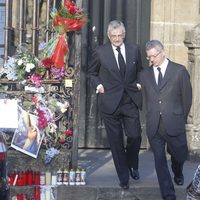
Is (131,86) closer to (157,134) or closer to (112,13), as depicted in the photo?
(157,134)

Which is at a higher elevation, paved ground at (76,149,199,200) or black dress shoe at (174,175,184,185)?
black dress shoe at (174,175,184,185)

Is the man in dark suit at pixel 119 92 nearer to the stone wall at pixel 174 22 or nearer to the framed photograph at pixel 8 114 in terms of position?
the framed photograph at pixel 8 114

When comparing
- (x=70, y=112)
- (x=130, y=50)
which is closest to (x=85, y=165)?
(x=70, y=112)

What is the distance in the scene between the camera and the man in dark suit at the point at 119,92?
1048 centimetres

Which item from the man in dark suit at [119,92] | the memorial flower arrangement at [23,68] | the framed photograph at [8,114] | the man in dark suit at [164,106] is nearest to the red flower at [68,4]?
the man in dark suit at [119,92]

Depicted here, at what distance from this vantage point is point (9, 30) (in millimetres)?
11125

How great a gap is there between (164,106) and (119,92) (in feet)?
2.07

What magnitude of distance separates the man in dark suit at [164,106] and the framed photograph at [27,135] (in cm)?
136

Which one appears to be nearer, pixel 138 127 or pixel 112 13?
pixel 138 127

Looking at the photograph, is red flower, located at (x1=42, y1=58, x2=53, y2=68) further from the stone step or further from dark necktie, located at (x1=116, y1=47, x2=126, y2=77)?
the stone step

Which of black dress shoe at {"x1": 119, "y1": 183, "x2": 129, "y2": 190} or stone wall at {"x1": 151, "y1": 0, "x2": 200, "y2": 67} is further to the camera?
stone wall at {"x1": 151, "y1": 0, "x2": 200, "y2": 67}

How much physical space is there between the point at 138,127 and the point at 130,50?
89cm

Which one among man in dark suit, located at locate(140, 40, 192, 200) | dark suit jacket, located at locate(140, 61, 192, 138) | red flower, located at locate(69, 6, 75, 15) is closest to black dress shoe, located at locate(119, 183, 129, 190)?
man in dark suit, located at locate(140, 40, 192, 200)

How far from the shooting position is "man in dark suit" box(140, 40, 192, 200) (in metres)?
10.1
